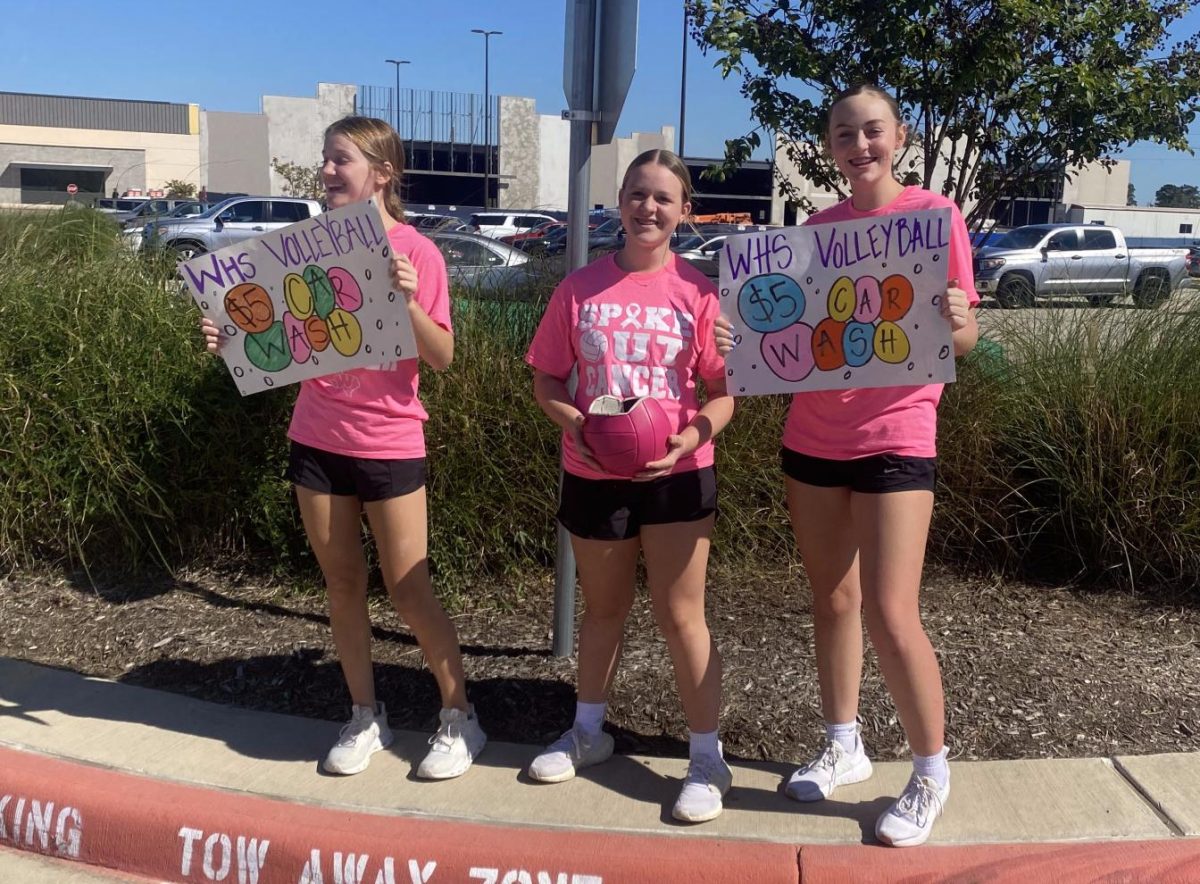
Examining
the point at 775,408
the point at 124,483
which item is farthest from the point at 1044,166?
the point at 124,483

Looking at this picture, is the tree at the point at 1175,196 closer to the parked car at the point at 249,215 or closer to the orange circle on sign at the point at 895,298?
the parked car at the point at 249,215

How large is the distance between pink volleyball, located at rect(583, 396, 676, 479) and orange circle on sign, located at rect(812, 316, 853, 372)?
463mm

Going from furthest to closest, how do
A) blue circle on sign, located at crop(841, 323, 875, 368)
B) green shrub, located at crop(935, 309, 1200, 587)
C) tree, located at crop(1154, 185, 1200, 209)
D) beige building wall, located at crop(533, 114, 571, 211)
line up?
tree, located at crop(1154, 185, 1200, 209), beige building wall, located at crop(533, 114, 571, 211), green shrub, located at crop(935, 309, 1200, 587), blue circle on sign, located at crop(841, 323, 875, 368)

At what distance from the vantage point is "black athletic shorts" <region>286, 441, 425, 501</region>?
3271 mm

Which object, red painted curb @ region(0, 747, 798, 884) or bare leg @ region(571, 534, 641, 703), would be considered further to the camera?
bare leg @ region(571, 534, 641, 703)

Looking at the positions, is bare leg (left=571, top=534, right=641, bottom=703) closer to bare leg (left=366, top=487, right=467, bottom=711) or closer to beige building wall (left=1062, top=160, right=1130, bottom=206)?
bare leg (left=366, top=487, right=467, bottom=711)

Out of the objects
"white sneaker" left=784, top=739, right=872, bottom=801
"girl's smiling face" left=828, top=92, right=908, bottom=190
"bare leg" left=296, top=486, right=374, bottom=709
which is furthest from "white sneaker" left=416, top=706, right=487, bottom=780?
"girl's smiling face" left=828, top=92, right=908, bottom=190

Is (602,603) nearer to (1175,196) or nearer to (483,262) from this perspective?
(483,262)

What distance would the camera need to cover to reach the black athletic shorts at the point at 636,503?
3078 mm

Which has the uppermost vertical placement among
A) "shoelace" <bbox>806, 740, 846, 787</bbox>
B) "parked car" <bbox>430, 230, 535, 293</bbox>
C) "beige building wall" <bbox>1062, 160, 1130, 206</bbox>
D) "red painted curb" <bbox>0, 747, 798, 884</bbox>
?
"beige building wall" <bbox>1062, 160, 1130, 206</bbox>

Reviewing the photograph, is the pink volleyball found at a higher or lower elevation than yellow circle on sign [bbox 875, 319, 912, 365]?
lower

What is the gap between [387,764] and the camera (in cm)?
355

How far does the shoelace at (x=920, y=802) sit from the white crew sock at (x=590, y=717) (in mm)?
939

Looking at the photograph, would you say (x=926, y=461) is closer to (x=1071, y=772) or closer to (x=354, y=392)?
(x=1071, y=772)
